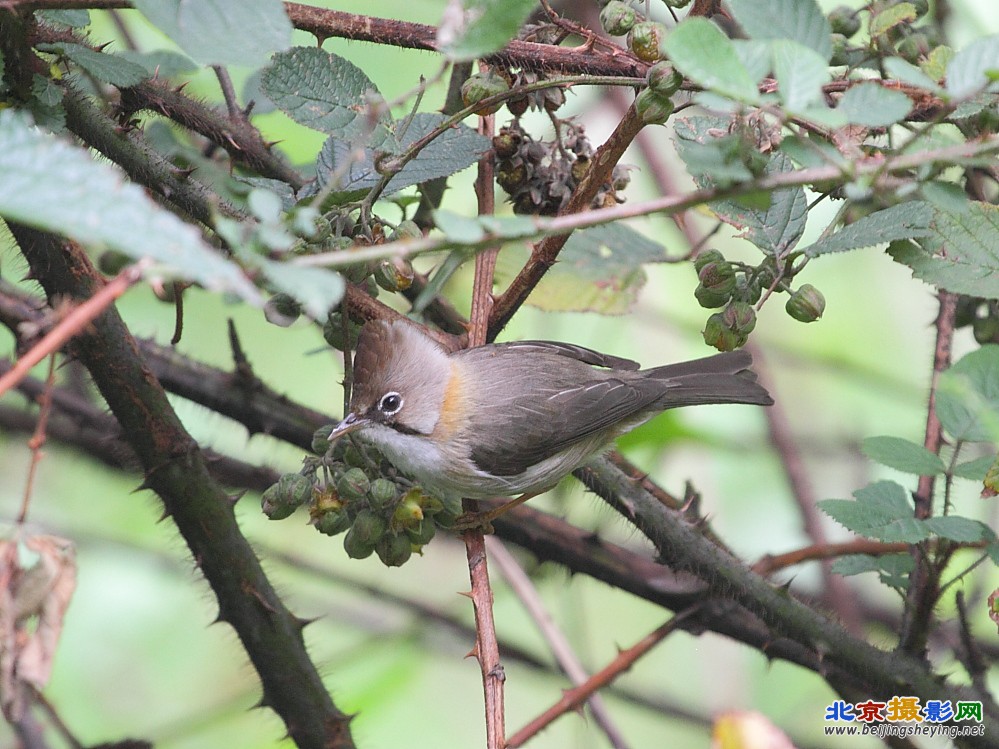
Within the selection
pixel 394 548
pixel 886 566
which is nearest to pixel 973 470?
pixel 886 566

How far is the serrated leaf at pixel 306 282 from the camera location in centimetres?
129

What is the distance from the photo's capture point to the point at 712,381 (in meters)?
3.49

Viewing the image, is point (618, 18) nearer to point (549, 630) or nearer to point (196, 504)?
point (196, 504)

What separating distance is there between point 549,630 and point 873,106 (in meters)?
2.18

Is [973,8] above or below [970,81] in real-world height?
above

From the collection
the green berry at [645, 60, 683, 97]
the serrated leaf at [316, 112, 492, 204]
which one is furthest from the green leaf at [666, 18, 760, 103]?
the serrated leaf at [316, 112, 492, 204]

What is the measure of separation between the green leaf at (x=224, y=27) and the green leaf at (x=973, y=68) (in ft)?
3.55

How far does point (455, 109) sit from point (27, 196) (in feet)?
4.36

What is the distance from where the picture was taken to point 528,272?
2.41 m

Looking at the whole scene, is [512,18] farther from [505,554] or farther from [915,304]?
[915,304]

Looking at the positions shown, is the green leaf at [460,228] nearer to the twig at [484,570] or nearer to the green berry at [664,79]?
the twig at [484,570]

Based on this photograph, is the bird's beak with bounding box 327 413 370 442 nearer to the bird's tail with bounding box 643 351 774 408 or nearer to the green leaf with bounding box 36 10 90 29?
the green leaf with bounding box 36 10 90 29

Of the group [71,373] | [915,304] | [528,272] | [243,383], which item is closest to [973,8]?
[915,304]

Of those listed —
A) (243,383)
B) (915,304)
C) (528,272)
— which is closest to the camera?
(528,272)
